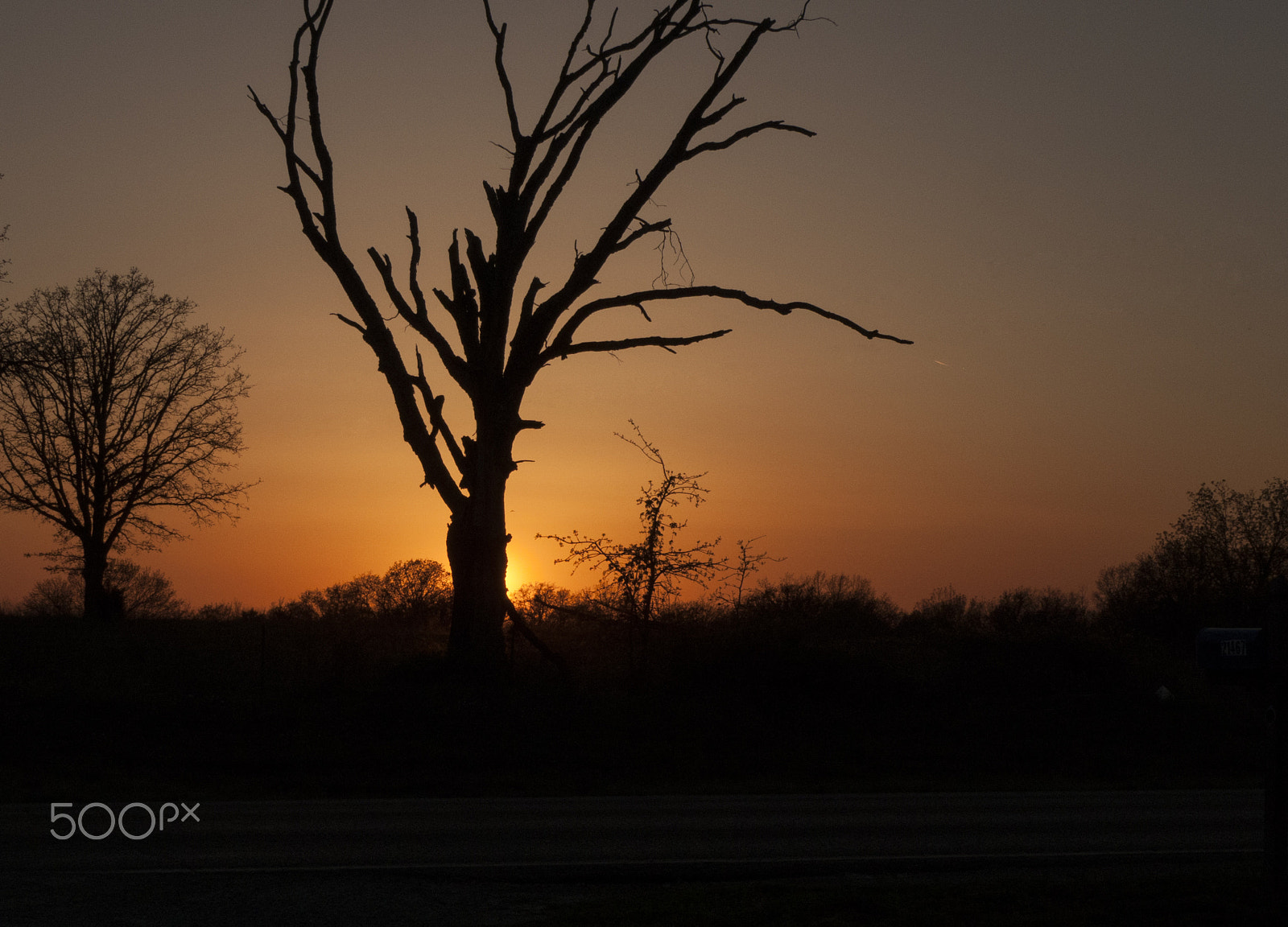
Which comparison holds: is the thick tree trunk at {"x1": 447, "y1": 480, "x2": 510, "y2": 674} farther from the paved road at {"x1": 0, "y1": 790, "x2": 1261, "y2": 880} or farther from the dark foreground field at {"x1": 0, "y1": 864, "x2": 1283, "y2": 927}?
the dark foreground field at {"x1": 0, "y1": 864, "x2": 1283, "y2": 927}

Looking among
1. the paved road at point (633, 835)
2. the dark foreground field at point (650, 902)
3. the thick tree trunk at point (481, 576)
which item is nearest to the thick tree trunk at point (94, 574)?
the thick tree trunk at point (481, 576)

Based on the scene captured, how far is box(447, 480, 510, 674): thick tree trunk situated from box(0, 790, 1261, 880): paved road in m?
7.18

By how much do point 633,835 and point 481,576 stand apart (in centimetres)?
1077

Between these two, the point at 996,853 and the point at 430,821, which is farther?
the point at 430,821

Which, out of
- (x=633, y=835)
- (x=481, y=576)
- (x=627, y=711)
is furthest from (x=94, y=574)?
(x=633, y=835)

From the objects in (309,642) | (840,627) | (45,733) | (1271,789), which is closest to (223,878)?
(1271,789)

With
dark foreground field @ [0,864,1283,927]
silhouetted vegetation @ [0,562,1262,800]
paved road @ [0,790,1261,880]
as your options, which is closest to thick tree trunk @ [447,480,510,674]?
silhouetted vegetation @ [0,562,1262,800]

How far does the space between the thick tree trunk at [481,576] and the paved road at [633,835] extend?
7184mm

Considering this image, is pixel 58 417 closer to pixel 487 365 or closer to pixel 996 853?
pixel 487 365

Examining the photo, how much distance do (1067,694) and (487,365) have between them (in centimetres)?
1233

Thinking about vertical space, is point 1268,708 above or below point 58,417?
below

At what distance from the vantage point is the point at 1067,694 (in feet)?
72.1

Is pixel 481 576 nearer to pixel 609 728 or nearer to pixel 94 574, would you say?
pixel 609 728

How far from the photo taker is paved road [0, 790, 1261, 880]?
8680mm
